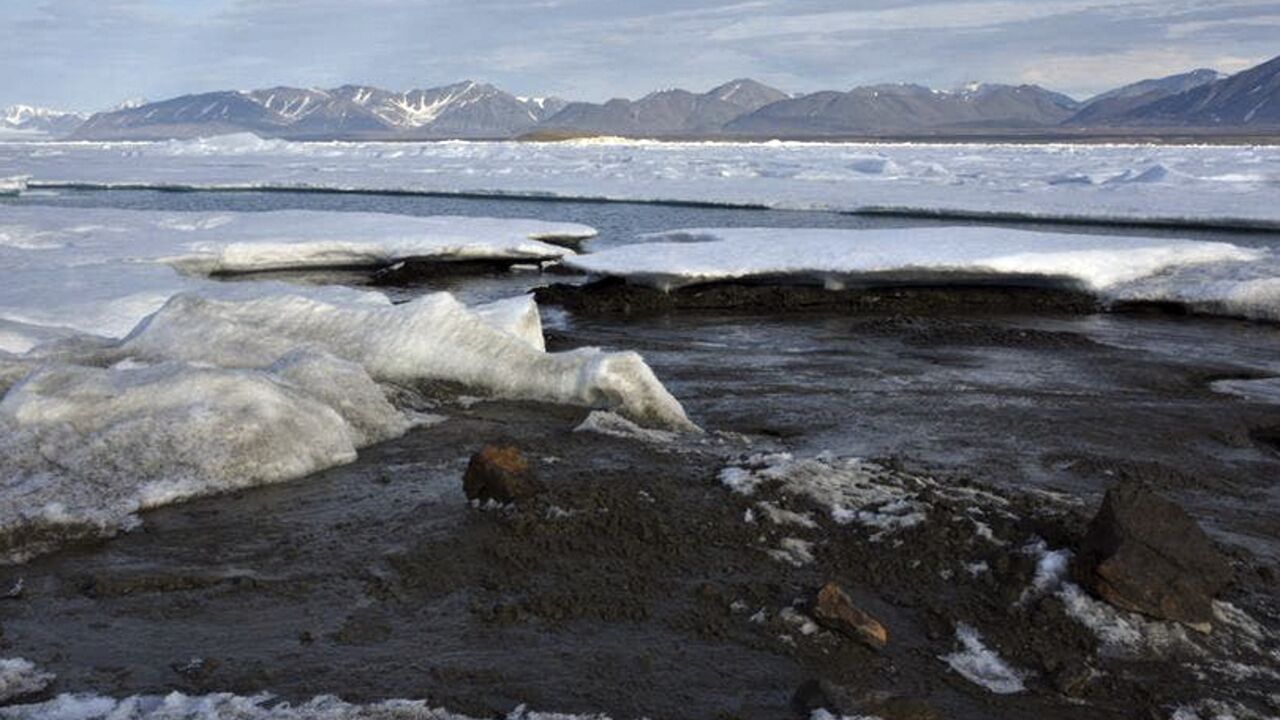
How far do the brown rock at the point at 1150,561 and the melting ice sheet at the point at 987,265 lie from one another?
868 centimetres

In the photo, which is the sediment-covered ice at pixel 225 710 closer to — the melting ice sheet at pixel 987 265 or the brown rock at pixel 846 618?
the brown rock at pixel 846 618

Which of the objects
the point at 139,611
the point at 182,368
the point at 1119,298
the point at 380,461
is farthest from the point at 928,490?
the point at 1119,298

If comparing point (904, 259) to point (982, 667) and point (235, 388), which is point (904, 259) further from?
point (982, 667)

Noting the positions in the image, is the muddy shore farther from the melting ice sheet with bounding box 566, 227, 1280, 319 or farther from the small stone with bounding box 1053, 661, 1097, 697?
the melting ice sheet with bounding box 566, 227, 1280, 319

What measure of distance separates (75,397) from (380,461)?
5.02 ft

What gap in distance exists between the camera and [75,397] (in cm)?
580

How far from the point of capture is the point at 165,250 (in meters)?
15.2

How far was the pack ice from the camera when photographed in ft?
17.6

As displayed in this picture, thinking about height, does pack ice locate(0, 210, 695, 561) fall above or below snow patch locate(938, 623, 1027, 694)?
above

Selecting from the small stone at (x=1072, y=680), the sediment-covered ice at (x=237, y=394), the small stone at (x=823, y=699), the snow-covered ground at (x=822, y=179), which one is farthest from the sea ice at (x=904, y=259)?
the small stone at (x=823, y=699)

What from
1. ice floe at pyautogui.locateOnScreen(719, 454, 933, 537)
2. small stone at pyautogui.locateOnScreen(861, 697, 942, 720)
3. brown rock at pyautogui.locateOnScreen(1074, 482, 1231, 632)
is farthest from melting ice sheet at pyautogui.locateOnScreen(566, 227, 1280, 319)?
small stone at pyautogui.locateOnScreen(861, 697, 942, 720)

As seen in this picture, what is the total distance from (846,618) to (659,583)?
788 millimetres

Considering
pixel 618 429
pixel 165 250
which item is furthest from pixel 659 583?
pixel 165 250

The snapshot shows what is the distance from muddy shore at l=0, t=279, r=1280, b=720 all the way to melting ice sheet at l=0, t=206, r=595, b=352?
15.6 ft
